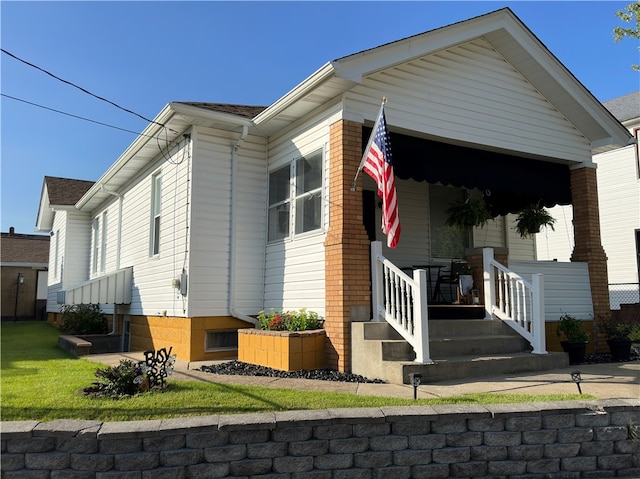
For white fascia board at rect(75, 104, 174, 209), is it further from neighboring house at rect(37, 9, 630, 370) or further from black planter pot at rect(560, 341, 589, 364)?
black planter pot at rect(560, 341, 589, 364)

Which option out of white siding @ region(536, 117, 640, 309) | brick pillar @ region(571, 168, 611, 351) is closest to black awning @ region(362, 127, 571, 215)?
brick pillar @ region(571, 168, 611, 351)

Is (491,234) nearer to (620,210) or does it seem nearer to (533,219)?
(533,219)

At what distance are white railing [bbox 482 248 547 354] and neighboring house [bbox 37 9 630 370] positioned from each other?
1.33 ft

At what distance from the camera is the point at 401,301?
6660 mm

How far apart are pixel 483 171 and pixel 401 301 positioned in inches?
133

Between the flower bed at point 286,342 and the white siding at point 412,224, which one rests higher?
the white siding at point 412,224

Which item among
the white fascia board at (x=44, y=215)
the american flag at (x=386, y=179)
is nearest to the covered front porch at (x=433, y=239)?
the american flag at (x=386, y=179)

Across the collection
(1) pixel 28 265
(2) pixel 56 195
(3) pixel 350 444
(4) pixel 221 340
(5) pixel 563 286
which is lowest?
(3) pixel 350 444

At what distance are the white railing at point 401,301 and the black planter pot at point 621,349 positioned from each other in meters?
3.99

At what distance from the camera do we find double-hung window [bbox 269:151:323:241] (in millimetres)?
7925

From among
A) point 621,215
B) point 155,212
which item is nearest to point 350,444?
point 155,212

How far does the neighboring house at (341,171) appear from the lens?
7.15 meters

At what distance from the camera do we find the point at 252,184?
903cm

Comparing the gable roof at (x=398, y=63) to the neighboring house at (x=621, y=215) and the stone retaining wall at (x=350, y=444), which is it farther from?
the neighboring house at (x=621, y=215)
